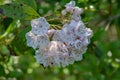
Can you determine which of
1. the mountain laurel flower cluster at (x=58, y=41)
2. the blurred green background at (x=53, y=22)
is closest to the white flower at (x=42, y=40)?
the mountain laurel flower cluster at (x=58, y=41)

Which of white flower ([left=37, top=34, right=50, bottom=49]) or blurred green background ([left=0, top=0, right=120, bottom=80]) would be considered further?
blurred green background ([left=0, top=0, right=120, bottom=80])

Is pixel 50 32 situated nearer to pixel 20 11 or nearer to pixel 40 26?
pixel 40 26

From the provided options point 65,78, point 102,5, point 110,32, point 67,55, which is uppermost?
point 67,55

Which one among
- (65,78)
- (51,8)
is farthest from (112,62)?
(65,78)

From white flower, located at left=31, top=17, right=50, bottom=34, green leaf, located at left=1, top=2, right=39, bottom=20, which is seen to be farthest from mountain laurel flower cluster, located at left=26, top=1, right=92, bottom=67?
green leaf, located at left=1, top=2, right=39, bottom=20

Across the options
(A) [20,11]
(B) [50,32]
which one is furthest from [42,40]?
(A) [20,11]

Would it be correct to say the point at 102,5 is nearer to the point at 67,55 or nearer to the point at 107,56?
the point at 107,56

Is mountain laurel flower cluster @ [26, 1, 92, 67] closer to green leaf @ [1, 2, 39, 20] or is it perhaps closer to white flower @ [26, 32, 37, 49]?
white flower @ [26, 32, 37, 49]
